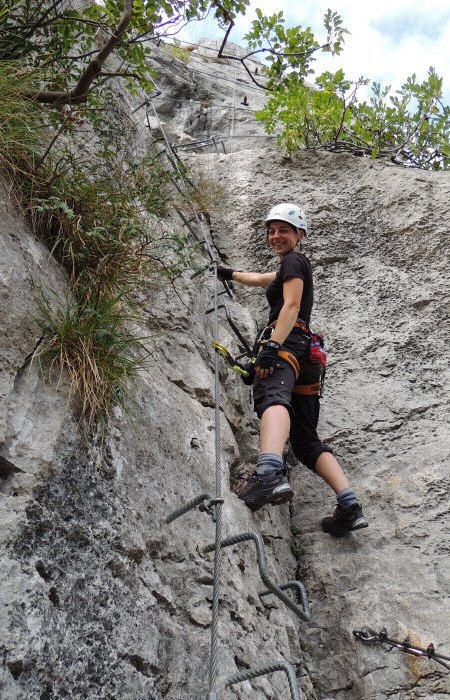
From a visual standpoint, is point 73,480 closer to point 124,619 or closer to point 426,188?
point 124,619

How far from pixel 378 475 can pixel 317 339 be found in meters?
0.98

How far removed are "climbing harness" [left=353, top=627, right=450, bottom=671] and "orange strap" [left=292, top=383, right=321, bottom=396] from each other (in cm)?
136

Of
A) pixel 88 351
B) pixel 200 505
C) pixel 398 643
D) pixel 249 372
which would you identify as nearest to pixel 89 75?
pixel 88 351

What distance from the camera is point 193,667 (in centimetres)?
220

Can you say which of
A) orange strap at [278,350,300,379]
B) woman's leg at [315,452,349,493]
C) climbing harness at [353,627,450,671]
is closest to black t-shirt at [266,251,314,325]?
orange strap at [278,350,300,379]

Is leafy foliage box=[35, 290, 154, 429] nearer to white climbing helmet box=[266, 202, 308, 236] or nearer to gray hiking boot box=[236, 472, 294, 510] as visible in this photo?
gray hiking boot box=[236, 472, 294, 510]

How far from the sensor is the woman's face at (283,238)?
4055 millimetres

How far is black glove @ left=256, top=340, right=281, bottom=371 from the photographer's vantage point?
340cm

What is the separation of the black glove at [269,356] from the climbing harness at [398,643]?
1484mm

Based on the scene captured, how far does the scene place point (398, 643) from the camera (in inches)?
116

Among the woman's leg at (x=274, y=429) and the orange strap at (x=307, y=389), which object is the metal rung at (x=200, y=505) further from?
the orange strap at (x=307, y=389)

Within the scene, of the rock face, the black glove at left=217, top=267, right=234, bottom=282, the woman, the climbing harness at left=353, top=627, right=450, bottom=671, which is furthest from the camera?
the black glove at left=217, top=267, right=234, bottom=282

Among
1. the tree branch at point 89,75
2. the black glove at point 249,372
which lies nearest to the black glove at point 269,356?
the black glove at point 249,372

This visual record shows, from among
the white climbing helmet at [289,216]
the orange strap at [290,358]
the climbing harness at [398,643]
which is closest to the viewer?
the climbing harness at [398,643]
